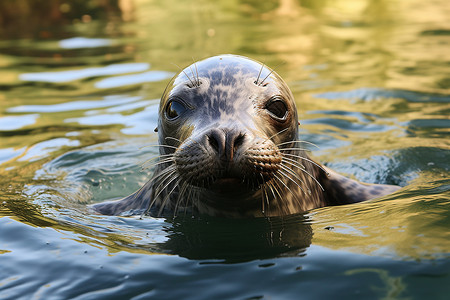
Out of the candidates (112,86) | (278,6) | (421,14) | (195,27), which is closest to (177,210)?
(112,86)

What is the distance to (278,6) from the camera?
55.4ft

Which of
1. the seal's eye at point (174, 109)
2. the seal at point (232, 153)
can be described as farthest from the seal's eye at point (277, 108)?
the seal's eye at point (174, 109)

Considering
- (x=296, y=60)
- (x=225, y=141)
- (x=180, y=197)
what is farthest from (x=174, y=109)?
(x=296, y=60)

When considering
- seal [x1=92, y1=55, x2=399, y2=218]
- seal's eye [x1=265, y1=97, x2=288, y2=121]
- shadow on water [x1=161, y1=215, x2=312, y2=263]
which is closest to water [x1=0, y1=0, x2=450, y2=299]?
shadow on water [x1=161, y1=215, x2=312, y2=263]

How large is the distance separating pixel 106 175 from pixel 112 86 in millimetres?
3364

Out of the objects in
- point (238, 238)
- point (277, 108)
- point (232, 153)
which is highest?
point (277, 108)

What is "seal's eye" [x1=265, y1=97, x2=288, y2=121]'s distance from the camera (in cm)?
379

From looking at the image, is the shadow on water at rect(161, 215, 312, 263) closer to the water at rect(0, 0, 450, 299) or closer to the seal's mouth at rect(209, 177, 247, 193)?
the water at rect(0, 0, 450, 299)

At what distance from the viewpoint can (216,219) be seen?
376cm

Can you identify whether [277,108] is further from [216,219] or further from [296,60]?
[296,60]

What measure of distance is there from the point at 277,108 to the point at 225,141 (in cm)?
80

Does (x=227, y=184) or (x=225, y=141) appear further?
(x=227, y=184)

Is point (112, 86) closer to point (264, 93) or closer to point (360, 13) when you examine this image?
point (264, 93)

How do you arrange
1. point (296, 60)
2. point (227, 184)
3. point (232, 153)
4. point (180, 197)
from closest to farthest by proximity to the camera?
point (232, 153)
point (227, 184)
point (180, 197)
point (296, 60)
